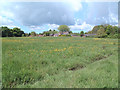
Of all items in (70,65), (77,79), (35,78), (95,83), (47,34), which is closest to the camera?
(95,83)

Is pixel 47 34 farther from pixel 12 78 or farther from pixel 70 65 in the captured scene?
pixel 12 78

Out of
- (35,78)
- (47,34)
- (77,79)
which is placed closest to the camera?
(77,79)

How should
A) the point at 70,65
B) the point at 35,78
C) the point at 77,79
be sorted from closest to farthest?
the point at 77,79, the point at 35,78, the point at 70,65

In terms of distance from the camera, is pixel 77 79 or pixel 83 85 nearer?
pixel 83 85

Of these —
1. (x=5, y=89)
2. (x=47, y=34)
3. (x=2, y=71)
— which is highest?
(x=47, y=34)

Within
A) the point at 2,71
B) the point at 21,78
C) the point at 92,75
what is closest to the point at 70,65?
the point at 92,75

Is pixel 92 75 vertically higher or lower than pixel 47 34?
lower

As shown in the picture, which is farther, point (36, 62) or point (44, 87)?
point (36, 62)

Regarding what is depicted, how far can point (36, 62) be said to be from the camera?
4910 millimetres

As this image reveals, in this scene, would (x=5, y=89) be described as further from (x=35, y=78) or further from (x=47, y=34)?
(x=47, y=34)

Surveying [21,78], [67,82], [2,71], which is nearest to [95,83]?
[67,82]

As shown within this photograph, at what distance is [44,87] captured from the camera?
275 cm

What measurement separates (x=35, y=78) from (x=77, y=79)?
1.64 m

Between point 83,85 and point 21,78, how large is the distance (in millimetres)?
2321
